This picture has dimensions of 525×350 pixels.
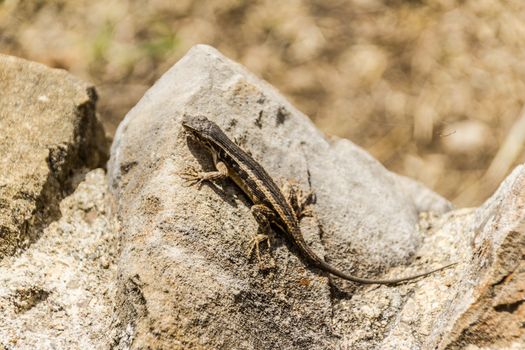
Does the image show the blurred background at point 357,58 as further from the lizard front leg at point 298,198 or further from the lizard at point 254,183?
the lizard at point 254,183

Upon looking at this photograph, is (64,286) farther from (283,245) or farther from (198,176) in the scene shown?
(283,245)

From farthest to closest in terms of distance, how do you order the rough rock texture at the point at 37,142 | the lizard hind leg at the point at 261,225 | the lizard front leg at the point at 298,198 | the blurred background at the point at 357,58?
1. the blurred background at the point at 357,58
2. the lizard front leg at the point at 298,198
3. the rough rock texture at the point at 37,142
4. the lizard hind leg at the point at 261,225

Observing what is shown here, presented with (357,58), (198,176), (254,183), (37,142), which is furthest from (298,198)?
(357,58)

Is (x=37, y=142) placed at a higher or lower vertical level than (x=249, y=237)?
higher

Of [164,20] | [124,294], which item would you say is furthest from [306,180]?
[164,20]

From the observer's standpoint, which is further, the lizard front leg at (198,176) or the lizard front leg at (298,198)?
the lizard front leg at (298,198)

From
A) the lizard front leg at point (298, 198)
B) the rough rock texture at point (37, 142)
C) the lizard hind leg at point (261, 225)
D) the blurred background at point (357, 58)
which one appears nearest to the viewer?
the lizard hind leg at point (261, 225)

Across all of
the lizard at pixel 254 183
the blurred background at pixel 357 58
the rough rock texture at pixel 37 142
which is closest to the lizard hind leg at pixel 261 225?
the lizard at pixel 254 183

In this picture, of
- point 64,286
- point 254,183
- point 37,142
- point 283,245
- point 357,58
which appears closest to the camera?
point 64,286
